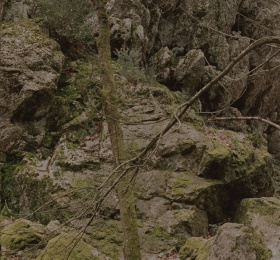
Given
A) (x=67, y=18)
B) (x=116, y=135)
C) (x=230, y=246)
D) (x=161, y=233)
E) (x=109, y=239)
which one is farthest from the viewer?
(x=67, y=18)

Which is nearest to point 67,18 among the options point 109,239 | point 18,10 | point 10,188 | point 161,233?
point 18,10

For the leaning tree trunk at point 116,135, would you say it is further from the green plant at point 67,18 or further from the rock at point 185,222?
the green plant at point 67,18

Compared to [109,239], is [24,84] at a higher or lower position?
higher

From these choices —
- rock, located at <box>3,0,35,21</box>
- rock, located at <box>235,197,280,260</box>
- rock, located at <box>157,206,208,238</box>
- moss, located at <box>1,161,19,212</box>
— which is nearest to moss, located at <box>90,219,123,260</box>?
rock, located at <box>157,206,208,238</box>

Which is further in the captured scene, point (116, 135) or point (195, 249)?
point (195, 249)

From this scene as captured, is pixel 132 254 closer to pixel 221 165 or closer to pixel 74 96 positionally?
pixel 221 165

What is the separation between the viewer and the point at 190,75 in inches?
508

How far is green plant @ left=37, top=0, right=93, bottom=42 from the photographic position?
9.50 metres

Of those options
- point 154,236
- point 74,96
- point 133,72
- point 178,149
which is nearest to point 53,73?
point 74,96

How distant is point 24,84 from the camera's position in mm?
7551

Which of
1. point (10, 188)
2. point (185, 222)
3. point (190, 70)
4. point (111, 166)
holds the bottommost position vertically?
point (185, 222)

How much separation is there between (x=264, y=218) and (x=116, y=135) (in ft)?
12.7

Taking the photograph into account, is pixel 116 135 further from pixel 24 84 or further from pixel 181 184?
pixel 24 84

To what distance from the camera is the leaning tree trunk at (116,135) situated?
450 cm
